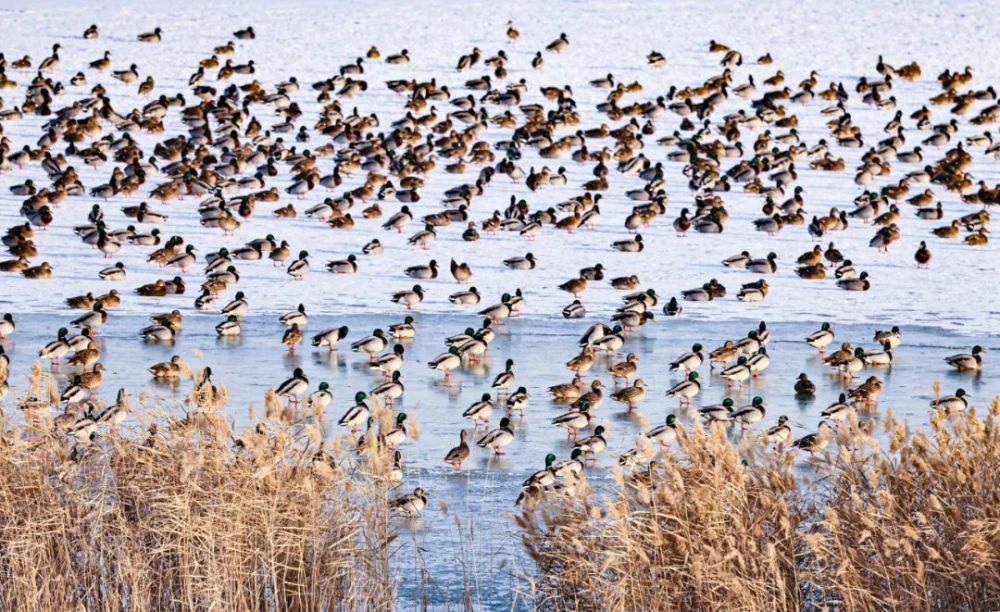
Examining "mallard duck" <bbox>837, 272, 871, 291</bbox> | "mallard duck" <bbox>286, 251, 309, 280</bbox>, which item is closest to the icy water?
"mallard duck" <bbox>837, 272, 871, 291</bbox>

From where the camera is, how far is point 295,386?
14945 mm

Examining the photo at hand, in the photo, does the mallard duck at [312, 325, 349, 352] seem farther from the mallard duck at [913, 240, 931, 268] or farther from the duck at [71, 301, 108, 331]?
the mallard duck at [913, 240, 931, 268]

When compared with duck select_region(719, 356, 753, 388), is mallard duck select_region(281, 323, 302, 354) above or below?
above

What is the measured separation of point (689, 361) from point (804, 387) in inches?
48.4

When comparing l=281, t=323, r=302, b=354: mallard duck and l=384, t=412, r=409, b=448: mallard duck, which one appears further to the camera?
l=281, t=323, r=302, b=354: mallard duck

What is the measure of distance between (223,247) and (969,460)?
52.1 ft

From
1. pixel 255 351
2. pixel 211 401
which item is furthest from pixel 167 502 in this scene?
pixel 255 351

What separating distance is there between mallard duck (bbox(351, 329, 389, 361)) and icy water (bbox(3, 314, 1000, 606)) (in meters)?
0.18

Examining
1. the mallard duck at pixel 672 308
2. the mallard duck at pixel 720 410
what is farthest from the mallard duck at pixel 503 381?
the mallard duck at pixel 672 308

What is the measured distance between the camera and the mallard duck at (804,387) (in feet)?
50.2

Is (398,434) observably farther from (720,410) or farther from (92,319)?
(92,319)

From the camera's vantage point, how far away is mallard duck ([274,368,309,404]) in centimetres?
1486

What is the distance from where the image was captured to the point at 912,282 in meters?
20.5

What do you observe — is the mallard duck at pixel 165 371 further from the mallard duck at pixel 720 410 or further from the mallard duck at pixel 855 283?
the mallard duck at pixel 855 283
